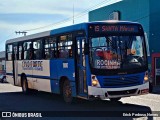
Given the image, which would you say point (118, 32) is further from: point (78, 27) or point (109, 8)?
point (109, 8)

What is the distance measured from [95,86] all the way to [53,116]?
1827mm

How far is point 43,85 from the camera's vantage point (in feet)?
63.7

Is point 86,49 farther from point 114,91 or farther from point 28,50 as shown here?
point 28,50

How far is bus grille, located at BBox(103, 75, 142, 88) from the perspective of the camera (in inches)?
551

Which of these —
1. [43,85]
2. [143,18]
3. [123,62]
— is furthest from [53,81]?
[143,18]

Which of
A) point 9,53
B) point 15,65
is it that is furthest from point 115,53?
point 9,53

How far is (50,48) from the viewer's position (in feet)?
60.0

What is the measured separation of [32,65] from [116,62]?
765cm

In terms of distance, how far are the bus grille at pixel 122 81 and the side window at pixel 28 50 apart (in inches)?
312

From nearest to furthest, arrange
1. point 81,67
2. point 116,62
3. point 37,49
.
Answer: point 116,62, point 81,67, point 37,49

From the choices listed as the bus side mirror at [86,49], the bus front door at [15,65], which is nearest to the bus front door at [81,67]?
the bus side mirror at [86,49]

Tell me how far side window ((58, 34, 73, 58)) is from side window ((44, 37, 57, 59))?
0.57m

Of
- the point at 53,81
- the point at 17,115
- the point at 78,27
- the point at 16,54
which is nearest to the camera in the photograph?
the point at 17,115

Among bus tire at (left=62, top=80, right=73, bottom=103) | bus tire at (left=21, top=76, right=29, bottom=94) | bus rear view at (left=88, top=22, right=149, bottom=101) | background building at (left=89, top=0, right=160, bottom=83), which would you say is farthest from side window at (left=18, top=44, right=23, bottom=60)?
background building at (left=89, top=0, right=160, bottom=83)
